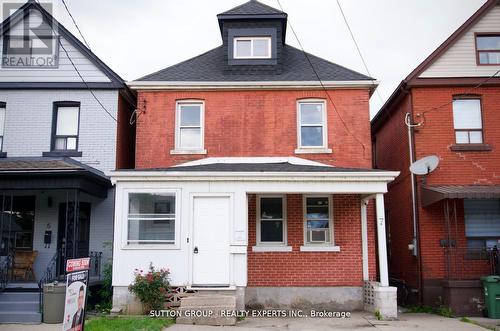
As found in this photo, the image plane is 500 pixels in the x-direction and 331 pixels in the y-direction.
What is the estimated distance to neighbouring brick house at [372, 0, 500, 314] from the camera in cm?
1420

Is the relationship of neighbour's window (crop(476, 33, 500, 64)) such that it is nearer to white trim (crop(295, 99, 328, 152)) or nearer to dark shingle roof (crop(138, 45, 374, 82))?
dark shingle roof (crop(138, 45, 374, 82))

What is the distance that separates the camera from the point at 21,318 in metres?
11.9

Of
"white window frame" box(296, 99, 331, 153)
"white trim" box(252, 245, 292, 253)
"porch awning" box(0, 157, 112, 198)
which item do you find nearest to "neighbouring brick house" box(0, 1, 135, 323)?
"porch awning" box(0, 157, 112, 198)

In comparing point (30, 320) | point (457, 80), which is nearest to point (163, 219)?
point (30, 320)

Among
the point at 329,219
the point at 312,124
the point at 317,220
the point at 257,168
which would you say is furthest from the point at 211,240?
the point at 312,124

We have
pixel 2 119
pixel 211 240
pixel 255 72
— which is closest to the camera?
pixel 211 240

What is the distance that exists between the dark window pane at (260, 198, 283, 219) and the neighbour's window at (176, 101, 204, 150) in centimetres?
261

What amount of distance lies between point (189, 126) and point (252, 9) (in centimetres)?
460

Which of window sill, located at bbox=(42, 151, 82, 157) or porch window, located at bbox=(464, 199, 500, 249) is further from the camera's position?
window sill, located at bbox=(42, 151, 82, 157)

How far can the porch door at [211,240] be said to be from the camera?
40.0 ft

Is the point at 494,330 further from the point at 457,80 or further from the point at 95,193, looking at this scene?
the point at 95,193

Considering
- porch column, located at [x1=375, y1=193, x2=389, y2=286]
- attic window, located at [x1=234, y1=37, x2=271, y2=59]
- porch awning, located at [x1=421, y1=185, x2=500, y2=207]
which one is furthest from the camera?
attic window, located at [x1=234, y1=37, x2=271, y2=59]

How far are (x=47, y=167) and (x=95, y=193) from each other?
152cm

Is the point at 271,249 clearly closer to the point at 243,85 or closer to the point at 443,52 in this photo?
the point at 243,85
